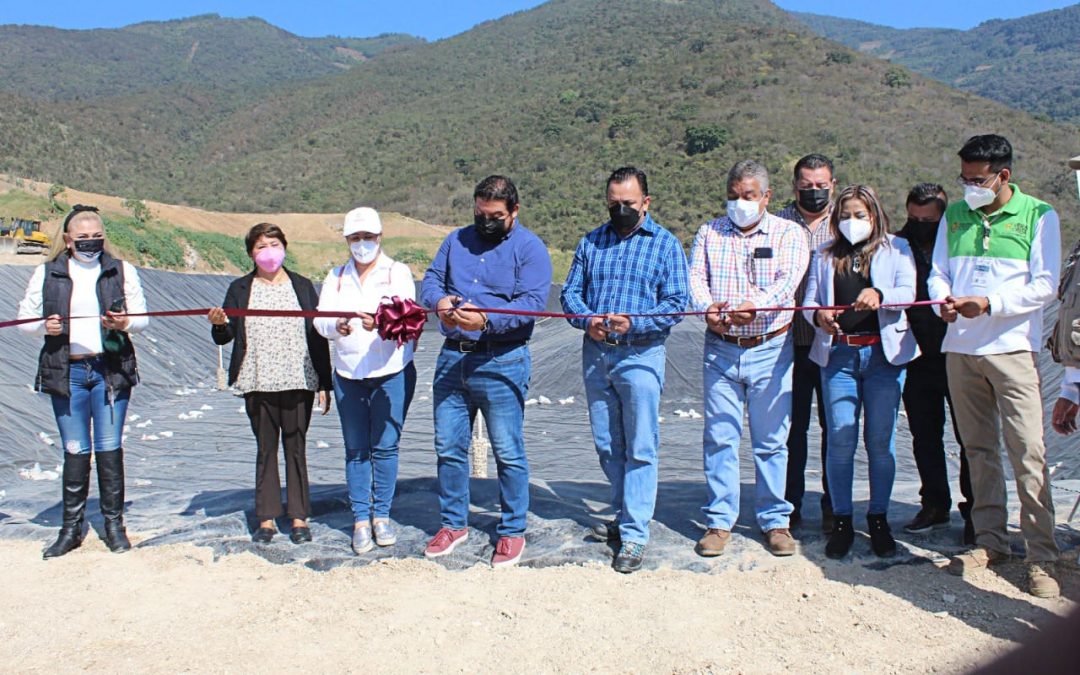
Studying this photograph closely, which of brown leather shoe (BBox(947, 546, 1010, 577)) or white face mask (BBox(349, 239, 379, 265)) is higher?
white face mask (BBox(349, 239, 379, 265))

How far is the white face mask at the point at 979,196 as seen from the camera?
360 centimetres

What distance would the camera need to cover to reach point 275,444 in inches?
180

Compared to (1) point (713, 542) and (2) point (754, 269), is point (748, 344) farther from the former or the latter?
(1) point (713, 542)

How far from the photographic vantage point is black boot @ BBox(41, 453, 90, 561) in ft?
14.8

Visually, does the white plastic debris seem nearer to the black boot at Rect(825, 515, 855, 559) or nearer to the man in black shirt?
the black boot at Rect(825, 515, 855, 559)

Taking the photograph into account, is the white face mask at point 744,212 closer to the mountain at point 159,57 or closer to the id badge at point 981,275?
the id badge at point 981,275

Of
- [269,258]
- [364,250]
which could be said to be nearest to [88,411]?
[269,258]

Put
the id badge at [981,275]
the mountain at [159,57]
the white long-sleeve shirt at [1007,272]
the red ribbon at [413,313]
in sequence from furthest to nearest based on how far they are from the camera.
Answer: the mountain at [159,57] < the red ribbon at [413,313] < the id badge at [981,275] < the white long-sleeve shirt at [1007,272]

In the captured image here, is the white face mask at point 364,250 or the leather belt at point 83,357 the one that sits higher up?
the white face mask at point 364,250

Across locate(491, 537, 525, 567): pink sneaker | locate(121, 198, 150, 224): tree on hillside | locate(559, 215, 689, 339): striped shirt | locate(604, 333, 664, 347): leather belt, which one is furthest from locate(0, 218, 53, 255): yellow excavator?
locate(604, 333, 664, 347): leather belt

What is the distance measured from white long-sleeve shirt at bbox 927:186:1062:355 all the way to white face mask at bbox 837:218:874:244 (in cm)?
36

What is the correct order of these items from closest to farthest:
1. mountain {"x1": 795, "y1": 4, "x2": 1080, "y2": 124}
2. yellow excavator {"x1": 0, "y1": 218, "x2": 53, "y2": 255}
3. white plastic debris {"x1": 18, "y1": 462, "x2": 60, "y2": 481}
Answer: white plastic debris {"x1": 18, "y1": 462, "x2": 60, "y2": 481} → yellow excavator {"x1": 0, "y1": 218, "x2": 53, "y2": 255} → mountain {"x1": 795, "y1": 4, "x2": 1080, "y2": 124}

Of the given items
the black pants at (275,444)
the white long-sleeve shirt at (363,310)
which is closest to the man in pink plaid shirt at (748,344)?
the white long-sleeve shirt at (363,310)

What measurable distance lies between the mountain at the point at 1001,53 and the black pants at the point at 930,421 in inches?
3313
